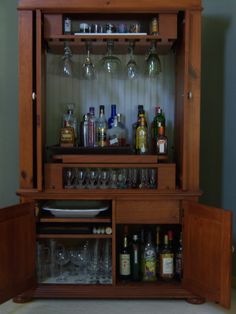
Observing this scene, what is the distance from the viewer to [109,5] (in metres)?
2.17

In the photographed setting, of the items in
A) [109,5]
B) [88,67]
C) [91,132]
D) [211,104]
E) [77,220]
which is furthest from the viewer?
[211,104]

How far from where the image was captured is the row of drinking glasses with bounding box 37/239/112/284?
2.40 m

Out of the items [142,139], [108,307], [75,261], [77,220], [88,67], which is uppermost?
[88,67]

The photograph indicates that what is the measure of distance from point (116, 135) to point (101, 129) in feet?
0.35

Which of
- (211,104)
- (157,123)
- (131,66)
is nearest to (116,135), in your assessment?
(157,123)

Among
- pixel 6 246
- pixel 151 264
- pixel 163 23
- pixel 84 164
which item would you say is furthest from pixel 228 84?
pixel 6 246

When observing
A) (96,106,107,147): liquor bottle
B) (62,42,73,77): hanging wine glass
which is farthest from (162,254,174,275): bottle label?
(62,42,73,77): hanging wine glass

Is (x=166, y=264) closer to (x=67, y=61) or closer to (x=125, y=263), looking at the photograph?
(x=125, y=263)

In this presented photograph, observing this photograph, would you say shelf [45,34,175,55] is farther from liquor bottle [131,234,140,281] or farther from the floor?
the floor

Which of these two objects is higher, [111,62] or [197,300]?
[111,62]

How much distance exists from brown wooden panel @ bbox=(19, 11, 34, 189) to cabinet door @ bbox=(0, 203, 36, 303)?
0.66 ft

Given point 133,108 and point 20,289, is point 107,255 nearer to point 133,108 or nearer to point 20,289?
point 20,289

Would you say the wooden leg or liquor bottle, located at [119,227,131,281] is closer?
the wooden leg

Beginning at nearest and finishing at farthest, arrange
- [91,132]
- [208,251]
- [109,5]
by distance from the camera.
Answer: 1. [208,251]
2. [109,5]
3. [91,132]
